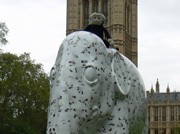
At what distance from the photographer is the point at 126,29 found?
8188cm

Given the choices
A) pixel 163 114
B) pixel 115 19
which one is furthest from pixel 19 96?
pixel 163 114

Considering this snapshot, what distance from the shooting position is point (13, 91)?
109ft

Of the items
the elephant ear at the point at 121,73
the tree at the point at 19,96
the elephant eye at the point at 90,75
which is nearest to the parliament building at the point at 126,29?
the tree at the point at 19,96

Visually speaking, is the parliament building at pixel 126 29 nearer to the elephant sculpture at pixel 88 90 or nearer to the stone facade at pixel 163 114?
the stone facade at pixel 163 114

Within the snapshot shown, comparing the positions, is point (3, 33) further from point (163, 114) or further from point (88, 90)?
point (163, 114)

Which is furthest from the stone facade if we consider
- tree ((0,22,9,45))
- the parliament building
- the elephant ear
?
the elephant ear

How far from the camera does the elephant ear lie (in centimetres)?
363

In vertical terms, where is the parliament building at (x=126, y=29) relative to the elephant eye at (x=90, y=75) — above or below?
above

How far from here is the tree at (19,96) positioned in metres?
31.7

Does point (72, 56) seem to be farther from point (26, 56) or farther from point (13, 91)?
point (26, 56)

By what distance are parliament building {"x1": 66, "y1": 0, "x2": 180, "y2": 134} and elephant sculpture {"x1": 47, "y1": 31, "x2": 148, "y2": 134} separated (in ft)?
242

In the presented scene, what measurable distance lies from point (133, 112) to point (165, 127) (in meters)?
80.7

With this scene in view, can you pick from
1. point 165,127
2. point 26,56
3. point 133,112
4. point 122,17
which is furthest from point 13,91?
point 165,127

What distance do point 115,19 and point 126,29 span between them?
4.72 m
